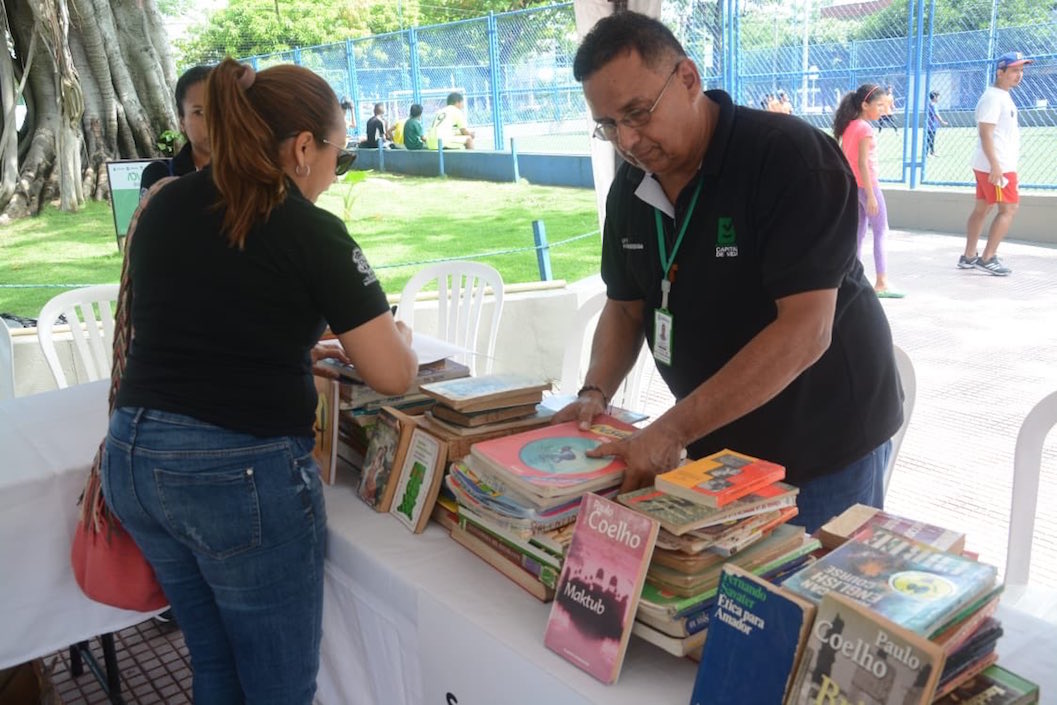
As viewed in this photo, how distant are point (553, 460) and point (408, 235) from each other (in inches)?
378

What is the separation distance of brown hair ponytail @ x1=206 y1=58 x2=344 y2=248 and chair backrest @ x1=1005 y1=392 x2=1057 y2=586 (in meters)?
1.48

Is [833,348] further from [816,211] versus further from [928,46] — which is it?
[928,46]

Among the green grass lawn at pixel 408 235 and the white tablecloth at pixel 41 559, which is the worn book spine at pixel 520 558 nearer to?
the white tablecloth at pixel 41 559

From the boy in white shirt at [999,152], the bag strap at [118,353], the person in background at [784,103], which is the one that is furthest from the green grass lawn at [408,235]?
the bag strap at [118,353]

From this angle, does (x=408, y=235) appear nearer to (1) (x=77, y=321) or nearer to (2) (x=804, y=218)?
(1) (x=77, y=321)

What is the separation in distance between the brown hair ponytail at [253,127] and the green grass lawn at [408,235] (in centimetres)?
580

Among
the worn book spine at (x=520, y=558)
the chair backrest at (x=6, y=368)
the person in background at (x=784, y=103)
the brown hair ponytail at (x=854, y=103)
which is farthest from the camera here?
the person in background at (x=784, y=103)

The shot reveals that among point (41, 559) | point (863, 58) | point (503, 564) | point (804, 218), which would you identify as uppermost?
point (863, 58)

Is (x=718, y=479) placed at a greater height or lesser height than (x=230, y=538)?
greater

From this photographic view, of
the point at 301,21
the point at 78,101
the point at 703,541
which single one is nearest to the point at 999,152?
the point at 703,541

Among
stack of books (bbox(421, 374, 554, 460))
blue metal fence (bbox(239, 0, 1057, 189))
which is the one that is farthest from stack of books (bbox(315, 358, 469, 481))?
blue metal fence (bbox(239, 0, 1057, 189))

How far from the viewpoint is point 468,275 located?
3768 millimetres

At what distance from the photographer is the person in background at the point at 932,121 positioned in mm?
9240

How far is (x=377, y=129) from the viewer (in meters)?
15.1
